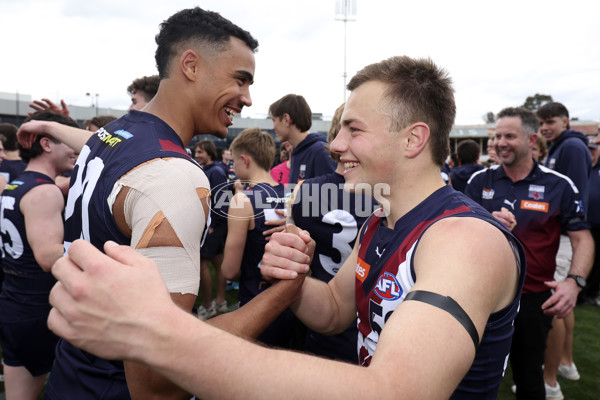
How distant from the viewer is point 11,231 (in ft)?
9.27

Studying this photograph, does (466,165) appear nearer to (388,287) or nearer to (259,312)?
(388,287)

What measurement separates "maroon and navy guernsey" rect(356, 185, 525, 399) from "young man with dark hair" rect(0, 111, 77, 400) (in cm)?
232

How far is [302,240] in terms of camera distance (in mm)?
1636

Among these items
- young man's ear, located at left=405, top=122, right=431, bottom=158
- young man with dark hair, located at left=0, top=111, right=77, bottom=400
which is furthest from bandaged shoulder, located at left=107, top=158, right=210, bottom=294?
young man with dark hair, located at left=0, top=111, right=77, bottom=400

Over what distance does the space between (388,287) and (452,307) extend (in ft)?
1.59

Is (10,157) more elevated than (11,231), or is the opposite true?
(10,157)

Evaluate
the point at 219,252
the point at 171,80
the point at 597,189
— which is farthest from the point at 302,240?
the point at 597,189

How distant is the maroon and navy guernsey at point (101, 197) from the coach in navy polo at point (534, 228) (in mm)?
2704

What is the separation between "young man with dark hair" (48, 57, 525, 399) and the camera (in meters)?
0.70

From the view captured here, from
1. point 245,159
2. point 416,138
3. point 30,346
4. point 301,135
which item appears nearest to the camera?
point 416,138

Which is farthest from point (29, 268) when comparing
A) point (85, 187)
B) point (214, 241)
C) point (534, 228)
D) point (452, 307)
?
point (534, 228)

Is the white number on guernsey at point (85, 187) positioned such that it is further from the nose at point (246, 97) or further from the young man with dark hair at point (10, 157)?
the young man with dark hair at point (10, 157)

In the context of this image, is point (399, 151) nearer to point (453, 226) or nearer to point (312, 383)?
point (453, 226)

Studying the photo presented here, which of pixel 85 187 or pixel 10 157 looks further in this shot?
pixel 10 157
